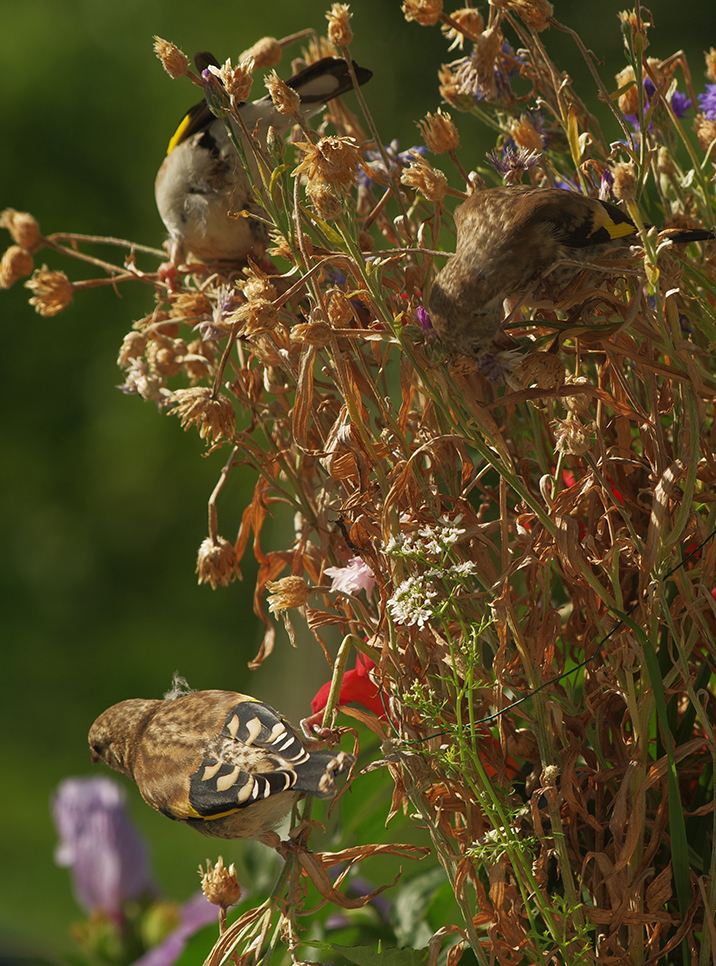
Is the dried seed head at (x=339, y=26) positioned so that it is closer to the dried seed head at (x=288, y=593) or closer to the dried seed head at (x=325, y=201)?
the dried seed head at (x=325, y=201)

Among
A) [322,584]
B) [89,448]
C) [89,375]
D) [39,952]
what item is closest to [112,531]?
[89,448]

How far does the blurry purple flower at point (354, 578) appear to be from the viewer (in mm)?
345

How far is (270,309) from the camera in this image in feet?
0.98

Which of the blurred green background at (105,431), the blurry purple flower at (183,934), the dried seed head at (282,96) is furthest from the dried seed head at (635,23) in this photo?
the blurred green background at (105,431)

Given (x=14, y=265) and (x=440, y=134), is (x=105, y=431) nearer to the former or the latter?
(x=14, y=265)

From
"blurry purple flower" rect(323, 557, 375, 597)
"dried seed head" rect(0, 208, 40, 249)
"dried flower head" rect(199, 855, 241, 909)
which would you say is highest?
"dried seed head" rect(0, 208, 40, 249)

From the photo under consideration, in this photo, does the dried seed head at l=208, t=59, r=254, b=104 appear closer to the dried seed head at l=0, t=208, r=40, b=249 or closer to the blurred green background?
the dried seed head at l=0, t=208, r=40, b=249

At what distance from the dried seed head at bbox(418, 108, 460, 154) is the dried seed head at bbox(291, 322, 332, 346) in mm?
100

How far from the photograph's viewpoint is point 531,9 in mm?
341

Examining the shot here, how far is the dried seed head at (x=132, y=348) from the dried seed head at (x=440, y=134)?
0.54 ft

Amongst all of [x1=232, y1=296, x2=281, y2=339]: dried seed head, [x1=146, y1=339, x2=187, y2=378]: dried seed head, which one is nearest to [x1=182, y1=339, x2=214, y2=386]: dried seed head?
[x1=146, y1=339, x2=187, y2=378]: dried seed head

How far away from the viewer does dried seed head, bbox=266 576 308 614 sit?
329 mm

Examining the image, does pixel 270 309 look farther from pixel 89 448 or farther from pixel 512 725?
pixel 89 448

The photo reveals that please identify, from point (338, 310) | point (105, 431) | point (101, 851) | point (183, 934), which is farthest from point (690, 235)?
point (105, 431)
